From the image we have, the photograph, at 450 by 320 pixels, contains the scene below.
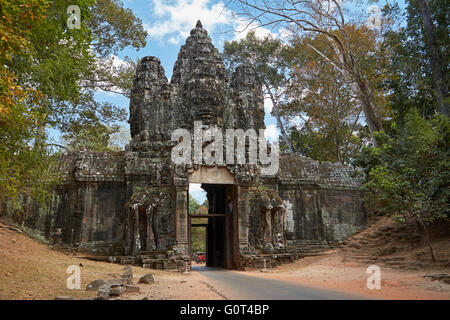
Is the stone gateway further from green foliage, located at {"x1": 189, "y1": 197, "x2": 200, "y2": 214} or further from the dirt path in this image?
green foliage, located at {"x1": 189, "y1": 197, "x2": 200, "y2": 214}

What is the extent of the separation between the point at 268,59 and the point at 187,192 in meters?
18.5

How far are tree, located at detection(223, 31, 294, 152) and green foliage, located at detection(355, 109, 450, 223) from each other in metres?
16.9

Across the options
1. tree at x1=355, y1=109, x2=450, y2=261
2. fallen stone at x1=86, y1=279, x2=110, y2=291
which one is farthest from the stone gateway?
fallen stone at x1=86, y1=279, x2=110, y2=291

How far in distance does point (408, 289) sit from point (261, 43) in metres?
24.9

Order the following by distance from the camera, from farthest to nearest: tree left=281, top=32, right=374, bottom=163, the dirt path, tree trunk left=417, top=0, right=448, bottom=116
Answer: tree left=281, top=32, right=374, bottom=163
tree trunk left=417, top=0, right=448, bottom=116
the dirt path

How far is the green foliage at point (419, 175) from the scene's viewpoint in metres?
9.92

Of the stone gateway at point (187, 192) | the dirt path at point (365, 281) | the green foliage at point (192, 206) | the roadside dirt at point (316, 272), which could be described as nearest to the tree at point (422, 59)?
the stone gateway at point (187, 192)

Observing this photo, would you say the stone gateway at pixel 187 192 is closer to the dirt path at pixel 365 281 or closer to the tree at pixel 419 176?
the dirt path at pixel 365 281

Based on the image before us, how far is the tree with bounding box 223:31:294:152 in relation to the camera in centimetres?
2808

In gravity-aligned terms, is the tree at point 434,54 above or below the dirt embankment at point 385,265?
above

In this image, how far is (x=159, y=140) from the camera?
1627 centimetres

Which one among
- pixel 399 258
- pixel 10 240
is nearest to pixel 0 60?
pixel 10 240

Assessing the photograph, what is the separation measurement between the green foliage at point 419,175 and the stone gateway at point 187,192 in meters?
3.15

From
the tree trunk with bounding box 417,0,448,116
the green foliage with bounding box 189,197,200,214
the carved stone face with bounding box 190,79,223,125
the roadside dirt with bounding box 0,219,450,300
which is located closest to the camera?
the roadside dirt with bounding box 0,219,450,300
